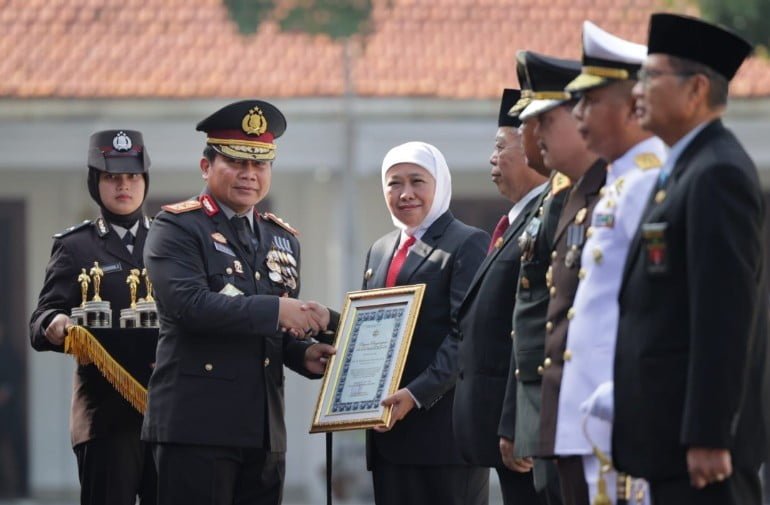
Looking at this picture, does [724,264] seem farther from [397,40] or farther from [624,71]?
[397,40]

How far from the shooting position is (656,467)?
14.9ft

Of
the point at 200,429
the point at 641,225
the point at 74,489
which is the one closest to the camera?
the point at 641,225

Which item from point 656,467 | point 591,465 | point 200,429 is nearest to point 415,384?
point 200,429

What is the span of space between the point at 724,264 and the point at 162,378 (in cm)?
295

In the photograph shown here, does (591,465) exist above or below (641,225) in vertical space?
below

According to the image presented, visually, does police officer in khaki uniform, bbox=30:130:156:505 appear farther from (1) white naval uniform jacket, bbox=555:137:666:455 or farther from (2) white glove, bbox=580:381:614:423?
(2) white glove, bbox=580:381:614:423

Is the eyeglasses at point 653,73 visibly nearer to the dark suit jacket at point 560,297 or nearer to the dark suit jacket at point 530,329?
the dark suit jacket at point 560,297

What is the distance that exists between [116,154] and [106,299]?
27.1 inches

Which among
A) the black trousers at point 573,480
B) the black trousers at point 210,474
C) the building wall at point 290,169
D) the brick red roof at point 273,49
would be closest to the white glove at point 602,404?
the black trousers at point 573,480

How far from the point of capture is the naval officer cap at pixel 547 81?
18.5 feet

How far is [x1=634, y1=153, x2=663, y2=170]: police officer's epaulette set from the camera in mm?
4953

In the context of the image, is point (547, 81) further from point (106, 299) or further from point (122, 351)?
point (106, 299)

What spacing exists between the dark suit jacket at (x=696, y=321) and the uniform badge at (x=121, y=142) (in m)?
3.65

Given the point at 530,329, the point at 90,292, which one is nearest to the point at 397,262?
the point at 90,292
